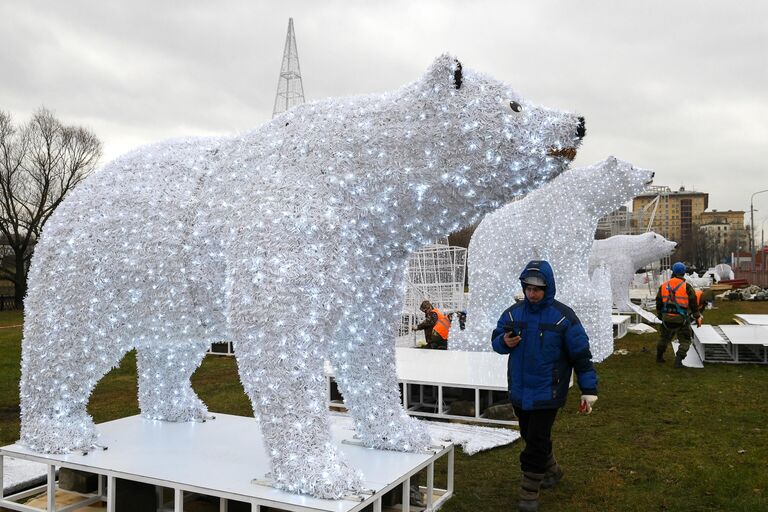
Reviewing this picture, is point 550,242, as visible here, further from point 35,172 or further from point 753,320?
point 35,172

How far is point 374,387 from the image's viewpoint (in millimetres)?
3656

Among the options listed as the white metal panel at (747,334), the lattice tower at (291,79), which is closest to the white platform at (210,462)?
the white metal panel at (747,334)

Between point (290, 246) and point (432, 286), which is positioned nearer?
point (290, 246)

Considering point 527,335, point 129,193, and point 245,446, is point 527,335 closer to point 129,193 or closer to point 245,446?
point 245,446

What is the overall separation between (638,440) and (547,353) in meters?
2.27

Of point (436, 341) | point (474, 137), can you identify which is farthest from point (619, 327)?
point (474, 137)

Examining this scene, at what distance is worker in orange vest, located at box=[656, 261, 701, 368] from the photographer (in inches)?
342

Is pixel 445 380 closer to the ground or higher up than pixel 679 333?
closer to the ground

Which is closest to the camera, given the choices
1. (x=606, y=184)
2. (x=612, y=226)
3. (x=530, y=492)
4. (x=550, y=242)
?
(x=530, y=492)

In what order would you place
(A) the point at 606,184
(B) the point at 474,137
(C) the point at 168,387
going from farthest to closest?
1. (A) the point at 606,184
2. (C) the point at 168,387
3. (B) the point at 474,137

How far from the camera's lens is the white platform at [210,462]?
116 inches

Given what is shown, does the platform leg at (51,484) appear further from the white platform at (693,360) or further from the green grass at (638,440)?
the white platform at (693,360)

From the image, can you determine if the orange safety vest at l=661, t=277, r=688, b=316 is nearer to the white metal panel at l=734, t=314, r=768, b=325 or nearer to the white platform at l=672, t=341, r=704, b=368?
the white platform at l=672, t=341, r=704, b=368

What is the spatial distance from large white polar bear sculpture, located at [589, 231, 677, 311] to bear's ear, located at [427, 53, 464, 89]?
1209 cm
